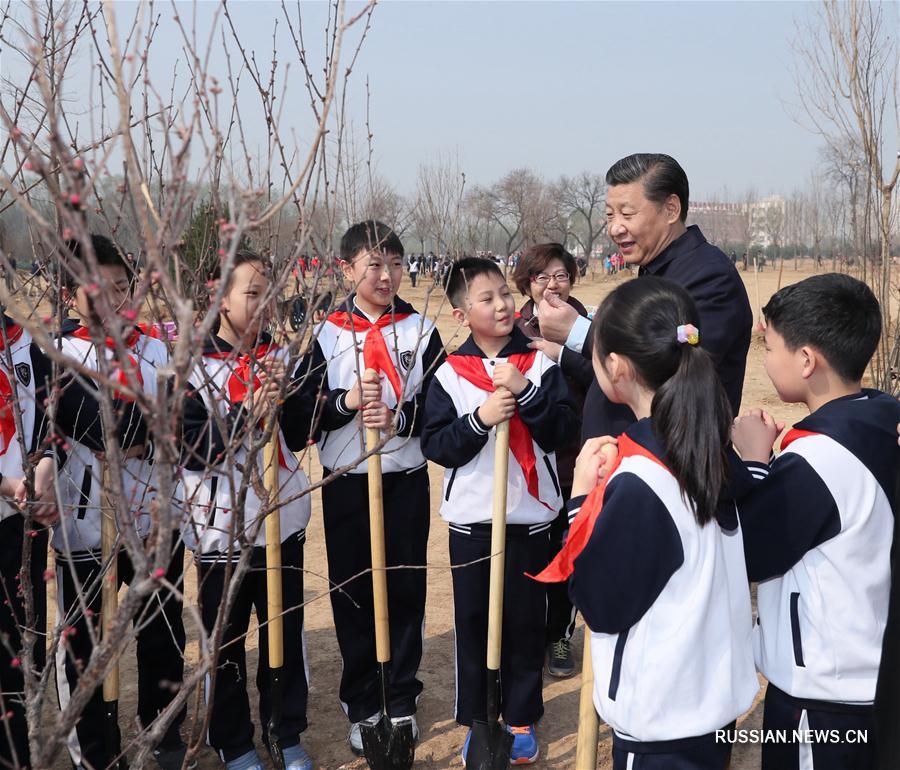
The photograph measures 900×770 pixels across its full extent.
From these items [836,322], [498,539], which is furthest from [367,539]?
[836,322]

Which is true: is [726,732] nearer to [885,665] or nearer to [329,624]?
[885,665]

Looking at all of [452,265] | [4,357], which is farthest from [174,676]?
[452,265]

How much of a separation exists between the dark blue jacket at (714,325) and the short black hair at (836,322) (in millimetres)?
437

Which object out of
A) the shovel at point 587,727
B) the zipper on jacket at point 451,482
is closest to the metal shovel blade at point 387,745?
the zipper on jacket at point 451,482

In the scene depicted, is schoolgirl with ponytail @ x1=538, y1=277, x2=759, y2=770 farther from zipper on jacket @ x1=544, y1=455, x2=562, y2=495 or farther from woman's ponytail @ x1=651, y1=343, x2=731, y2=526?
zipper on jacket @ x1=544, y1=455, x2=562, y2=495

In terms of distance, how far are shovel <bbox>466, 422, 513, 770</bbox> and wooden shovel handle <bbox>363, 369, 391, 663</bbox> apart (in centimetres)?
42

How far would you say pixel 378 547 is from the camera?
3275 mm

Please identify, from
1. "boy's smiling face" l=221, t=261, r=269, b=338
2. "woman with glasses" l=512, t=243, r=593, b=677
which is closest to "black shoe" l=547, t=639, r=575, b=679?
"woman with glasses" l=512, t=243, r=593, b=677

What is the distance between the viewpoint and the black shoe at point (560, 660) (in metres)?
4.16

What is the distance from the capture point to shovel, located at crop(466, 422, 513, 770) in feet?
10.1

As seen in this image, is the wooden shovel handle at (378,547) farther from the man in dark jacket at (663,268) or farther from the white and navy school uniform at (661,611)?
the white and navy school uniform at (661,611)

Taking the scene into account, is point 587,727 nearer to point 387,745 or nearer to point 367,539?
point 387,745

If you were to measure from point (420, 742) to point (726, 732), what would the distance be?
1777 millimetres

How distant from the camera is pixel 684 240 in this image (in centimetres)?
295
